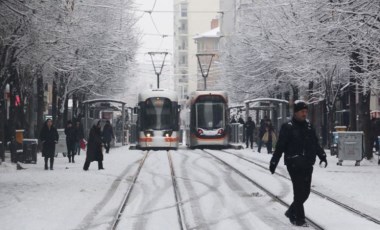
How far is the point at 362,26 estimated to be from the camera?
23625mm

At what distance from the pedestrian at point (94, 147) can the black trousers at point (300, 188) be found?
1408 cm

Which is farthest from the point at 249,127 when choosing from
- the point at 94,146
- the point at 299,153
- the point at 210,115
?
the point at 299,153

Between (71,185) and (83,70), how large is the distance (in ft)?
80.1

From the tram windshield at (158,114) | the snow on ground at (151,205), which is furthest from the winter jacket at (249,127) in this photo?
the snow on ground at (151,205)

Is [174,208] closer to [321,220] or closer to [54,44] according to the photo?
[321,220]

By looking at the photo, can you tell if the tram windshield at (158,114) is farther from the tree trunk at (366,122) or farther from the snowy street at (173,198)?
the snowy street at (173,198)

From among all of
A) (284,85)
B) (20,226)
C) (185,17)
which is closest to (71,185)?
(20,226)

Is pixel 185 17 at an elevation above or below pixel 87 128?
above

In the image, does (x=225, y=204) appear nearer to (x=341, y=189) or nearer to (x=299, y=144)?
(x=299, y=144)

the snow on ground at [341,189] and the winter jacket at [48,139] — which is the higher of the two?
the winter jacket at [48,139]

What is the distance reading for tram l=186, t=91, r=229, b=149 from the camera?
141 ft

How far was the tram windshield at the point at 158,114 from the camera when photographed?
4200 cm

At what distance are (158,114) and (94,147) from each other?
1684 cm

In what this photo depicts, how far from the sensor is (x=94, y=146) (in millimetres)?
25375
